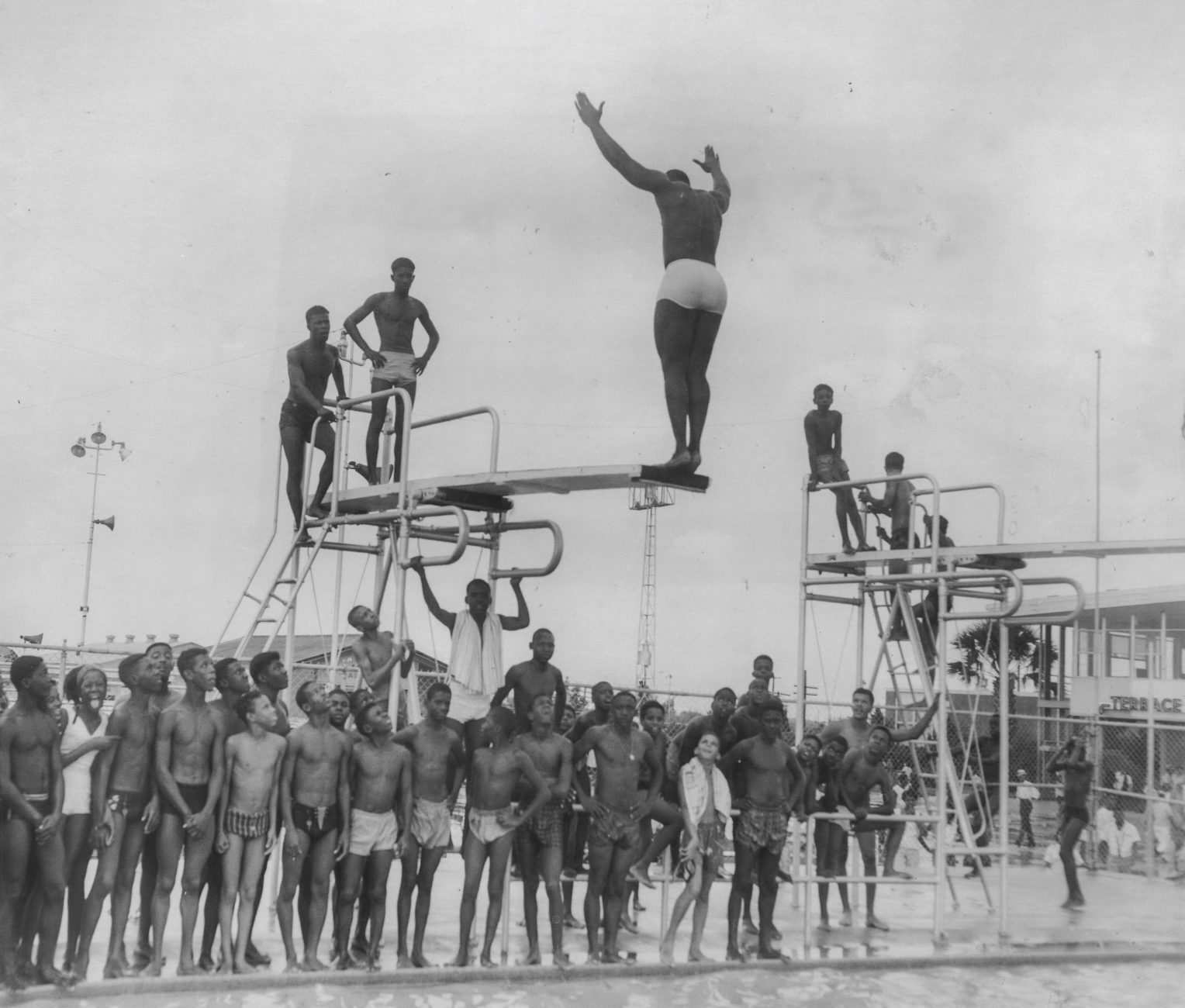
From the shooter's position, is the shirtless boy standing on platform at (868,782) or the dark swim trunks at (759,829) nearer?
the dark swim trunks at (759,829)

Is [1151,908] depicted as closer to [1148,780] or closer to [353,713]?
[1148,780]

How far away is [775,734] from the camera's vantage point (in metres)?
10.2

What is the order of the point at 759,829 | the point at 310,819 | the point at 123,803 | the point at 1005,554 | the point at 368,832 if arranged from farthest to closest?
the point at 1005,554
the point at 759,829
the point at 368,832
the point at 310,819
the point at 123,803

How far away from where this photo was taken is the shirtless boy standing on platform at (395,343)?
36.5ft

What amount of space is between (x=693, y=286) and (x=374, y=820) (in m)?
3.85

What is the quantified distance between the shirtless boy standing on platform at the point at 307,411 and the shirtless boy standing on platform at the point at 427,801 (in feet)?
8.17

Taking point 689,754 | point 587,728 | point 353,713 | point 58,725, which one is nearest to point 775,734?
point 689,754

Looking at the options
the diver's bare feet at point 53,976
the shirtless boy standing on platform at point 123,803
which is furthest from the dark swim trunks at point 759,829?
the diver's bare feet at point 53,976

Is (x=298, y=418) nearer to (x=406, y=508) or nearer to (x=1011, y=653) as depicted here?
(x=406, y=508)

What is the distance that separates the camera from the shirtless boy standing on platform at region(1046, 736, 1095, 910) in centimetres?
1306

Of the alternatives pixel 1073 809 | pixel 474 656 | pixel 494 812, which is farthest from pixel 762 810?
pixel 1073 809

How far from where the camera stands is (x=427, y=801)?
29.4ft

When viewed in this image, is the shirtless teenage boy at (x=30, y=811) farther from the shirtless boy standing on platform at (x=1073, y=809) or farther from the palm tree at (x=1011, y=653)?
the palm tree at (x=1011, y=653)

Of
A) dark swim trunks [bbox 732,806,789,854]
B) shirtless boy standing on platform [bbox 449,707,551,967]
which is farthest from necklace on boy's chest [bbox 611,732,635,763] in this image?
dark swim trunks [bbox 732,806,789,854]
